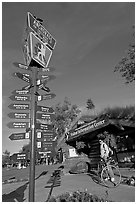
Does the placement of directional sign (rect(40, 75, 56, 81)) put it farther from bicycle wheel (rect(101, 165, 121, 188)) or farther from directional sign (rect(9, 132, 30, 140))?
bicycle wheel (rect(101, 165, 121, 188))

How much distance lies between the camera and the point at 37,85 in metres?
5.02

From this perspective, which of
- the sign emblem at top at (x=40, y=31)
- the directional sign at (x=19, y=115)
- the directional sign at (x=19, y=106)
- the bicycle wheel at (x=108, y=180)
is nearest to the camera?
the directional sign at (x=19, y=115)

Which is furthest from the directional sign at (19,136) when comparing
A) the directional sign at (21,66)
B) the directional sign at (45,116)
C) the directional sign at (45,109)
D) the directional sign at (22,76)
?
the directional sign at (21,66)

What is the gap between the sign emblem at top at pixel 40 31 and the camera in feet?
16.0

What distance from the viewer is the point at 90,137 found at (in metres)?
13.3

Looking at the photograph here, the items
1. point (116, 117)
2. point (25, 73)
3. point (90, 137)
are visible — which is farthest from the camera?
point (90, 137)

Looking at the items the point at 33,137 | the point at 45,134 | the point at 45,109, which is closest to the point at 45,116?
the point at 45,109

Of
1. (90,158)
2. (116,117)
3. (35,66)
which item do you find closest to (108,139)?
(116,117)

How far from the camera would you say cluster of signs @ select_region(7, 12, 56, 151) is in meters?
4.75

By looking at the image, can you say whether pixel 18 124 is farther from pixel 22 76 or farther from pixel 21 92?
pixel 22 76

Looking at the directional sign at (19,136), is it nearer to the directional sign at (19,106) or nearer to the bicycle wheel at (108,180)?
the directional sign at (19,106)

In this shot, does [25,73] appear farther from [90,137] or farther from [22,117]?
[90,137]

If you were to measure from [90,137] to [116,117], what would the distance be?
153 inches

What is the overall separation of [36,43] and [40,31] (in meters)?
0.33
